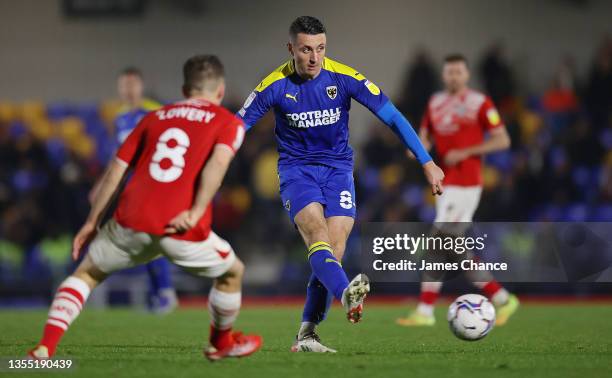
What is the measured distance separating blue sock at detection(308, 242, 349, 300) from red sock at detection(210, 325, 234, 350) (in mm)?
768

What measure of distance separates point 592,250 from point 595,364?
27.0 feet

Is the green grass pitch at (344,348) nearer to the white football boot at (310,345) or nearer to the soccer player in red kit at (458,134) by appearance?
the white football boot at (310,345)

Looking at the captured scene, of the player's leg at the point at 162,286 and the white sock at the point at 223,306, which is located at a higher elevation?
the player's leg at the point at 162,286

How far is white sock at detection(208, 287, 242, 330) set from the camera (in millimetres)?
5617

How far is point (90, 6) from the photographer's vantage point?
18.2 m

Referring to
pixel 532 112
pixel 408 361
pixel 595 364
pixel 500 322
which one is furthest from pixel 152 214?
pixel 532 112

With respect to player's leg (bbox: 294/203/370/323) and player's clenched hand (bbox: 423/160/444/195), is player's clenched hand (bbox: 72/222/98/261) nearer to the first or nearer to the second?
player's leg (bbox: 294/203/370/323)

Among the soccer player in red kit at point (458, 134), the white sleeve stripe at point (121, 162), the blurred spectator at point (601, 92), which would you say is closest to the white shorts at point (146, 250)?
the white sleeve stripe at point (121, 162)

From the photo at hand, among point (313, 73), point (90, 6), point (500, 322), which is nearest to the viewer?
point (313, 73)

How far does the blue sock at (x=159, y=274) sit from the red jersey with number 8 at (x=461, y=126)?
10.2 ft

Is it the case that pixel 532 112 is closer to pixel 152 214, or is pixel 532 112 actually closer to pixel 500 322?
pixel 500 322

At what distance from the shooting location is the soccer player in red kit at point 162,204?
5.30m

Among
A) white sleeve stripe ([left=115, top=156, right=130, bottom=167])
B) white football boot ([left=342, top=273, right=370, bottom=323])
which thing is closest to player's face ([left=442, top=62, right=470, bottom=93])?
white football boot ([left=342, top=273, right=370, bottom=323])

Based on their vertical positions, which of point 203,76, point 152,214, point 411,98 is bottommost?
point 152,214
